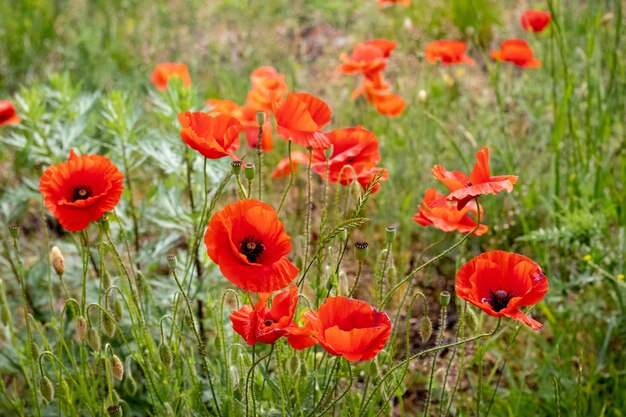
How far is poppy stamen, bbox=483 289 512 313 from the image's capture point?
1.67m

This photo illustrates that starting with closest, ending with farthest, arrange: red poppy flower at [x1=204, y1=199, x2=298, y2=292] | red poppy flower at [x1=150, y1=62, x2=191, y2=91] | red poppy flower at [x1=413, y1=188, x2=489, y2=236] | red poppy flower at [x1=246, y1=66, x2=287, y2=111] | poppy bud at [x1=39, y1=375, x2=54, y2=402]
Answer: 1. red poppy flower at [x1=204, y1=199, x2=298, y2=292]
2. poppy bud at [x1=39, y1=375, x2=54, y2=402]
3. red poppy flower at [x1=413, y1=188, x2=489, y2=236]
4. red poppy flower at [x1=246, y1=66, x2=287, y2=111]
5. red poppy flower at [x1=150, y1=62, x2=191, y2=91]

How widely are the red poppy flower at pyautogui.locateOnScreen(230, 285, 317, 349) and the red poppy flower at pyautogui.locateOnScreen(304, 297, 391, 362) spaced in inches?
1.9

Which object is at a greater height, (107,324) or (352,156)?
(352,156)

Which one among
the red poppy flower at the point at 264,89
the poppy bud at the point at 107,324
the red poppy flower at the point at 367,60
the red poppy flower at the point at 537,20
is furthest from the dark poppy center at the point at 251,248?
the red poppy flower at the point at 537,20

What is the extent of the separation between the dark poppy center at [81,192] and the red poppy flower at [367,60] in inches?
51.3

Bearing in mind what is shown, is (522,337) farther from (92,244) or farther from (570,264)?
(92,244)

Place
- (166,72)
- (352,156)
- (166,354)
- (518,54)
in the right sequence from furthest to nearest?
(166,72) < (518,54) < (352,156) < (166,354)

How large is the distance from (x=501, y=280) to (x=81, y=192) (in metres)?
0.92

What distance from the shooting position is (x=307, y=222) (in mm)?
1934

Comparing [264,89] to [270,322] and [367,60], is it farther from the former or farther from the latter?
[270,322]

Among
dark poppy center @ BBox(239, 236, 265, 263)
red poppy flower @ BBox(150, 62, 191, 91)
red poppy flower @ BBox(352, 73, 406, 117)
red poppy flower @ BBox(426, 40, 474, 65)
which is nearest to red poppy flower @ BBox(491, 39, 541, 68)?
red poppy flower @ BBox(426, 40, 474, 65)

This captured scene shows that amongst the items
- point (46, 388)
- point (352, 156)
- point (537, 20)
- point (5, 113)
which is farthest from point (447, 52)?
point (46, 388)

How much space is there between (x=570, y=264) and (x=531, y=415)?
2.76ft

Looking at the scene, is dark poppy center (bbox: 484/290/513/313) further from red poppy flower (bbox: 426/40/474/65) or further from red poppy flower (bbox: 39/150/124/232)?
red poppy flower (bbox: 426/40/474/65)
